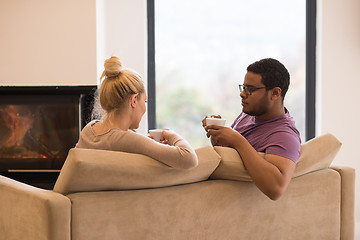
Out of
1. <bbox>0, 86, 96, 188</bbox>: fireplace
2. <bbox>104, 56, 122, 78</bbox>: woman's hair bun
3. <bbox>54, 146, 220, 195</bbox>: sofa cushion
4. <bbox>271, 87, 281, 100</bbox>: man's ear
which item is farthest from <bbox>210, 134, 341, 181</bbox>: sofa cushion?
<bbox>0, 86, 96, 188</bbox>: fireplace

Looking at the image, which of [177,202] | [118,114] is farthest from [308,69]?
[177,202]

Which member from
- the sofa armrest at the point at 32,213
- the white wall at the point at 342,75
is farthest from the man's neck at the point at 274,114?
the white wall at the point at 342,75

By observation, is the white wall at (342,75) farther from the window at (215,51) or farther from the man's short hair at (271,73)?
the man's short hair at (271,73)

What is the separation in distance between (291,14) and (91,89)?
220 cm

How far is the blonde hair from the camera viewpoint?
75.9 inches

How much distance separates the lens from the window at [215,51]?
14.6 feet

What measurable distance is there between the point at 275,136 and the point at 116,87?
0.73 m

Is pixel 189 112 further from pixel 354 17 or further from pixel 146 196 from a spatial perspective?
pixel 146 196

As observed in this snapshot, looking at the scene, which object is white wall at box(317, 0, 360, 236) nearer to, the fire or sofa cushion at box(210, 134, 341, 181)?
sofa cushion at box(210, 134, 341, 181)

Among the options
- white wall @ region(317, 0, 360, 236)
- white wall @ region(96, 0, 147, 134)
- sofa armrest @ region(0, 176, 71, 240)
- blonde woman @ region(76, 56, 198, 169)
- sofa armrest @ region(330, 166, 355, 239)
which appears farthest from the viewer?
white wall @ region(317, 0, 360, 236)

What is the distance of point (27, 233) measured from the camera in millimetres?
1595

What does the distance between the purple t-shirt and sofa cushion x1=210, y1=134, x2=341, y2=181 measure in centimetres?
6

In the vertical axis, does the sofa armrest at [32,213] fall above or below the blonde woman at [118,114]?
below

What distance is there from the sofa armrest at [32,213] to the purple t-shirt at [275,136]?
906 mm
